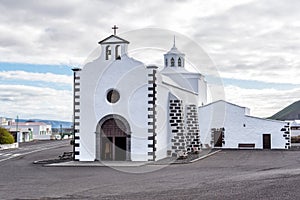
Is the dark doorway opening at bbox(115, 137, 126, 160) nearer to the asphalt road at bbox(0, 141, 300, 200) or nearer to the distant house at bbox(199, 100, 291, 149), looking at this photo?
the asphalt road at bbox(0, 141, 300, 200)

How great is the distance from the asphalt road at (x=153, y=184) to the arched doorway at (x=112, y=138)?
489 centimetres

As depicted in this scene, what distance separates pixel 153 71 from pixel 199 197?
47.6 feet

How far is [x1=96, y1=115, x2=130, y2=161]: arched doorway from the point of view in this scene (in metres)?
27.1

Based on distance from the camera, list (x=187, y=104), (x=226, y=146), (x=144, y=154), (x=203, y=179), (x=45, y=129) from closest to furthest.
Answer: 1. (x=203, y=179)
2. (x=144, y=154)
3. (x=187, y=104)
4. (x=226, y=146)
5. (x=45, y=129)

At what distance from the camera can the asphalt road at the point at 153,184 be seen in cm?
1358

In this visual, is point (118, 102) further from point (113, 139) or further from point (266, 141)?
point (266, 141)

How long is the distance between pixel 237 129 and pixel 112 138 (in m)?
16.3

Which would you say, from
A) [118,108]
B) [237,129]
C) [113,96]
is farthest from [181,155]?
[237,129]

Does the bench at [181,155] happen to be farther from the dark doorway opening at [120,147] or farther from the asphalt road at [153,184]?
the asphalt road at [153,184]

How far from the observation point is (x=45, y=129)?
10331 cm

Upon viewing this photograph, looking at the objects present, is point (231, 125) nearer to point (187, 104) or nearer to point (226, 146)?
point (226, 146)

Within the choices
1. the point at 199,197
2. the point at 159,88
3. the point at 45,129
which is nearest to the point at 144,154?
the point at 159,88

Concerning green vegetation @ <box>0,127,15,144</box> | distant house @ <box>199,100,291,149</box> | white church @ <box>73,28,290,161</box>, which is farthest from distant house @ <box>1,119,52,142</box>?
white church @ <box>73,28,290,161</box>

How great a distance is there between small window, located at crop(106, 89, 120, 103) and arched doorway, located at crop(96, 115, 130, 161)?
861mm
